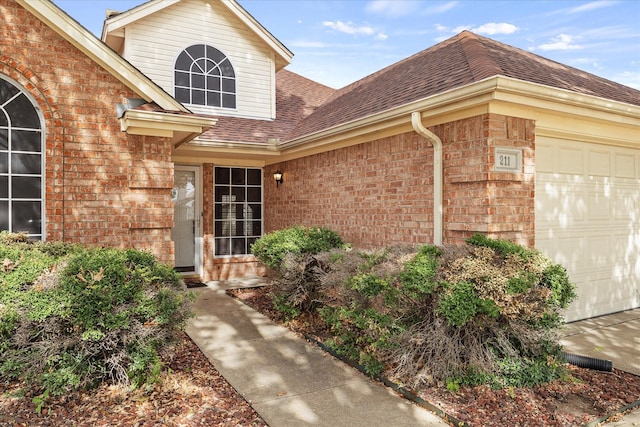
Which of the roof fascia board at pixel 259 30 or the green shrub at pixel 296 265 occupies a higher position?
the roof fascia board at pixel 259 30

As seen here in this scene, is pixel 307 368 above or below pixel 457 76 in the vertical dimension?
below

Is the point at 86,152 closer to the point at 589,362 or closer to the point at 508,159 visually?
the point at 508,159

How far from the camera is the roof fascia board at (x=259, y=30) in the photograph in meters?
10.1

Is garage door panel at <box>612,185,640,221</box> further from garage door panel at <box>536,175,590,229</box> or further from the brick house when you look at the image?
garage door panel at <box>536,175,590,229</box>

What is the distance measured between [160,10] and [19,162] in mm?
5325

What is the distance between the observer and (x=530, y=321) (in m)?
4.11

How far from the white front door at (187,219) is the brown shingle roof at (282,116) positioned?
125 cm

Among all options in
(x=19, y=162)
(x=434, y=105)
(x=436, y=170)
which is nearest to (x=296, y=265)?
(x=436, y=170)

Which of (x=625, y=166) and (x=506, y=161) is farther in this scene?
(x=625, y=166)

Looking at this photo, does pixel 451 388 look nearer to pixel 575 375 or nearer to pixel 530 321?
pixel 530 321

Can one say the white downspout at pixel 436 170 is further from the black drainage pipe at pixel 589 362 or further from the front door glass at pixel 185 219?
the front door glass at pixel 185 219

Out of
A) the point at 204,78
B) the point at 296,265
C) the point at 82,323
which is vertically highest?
the point at 204,78

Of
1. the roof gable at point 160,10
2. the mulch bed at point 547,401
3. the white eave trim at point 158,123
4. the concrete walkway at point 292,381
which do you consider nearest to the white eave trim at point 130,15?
the roof gable at point 160,10

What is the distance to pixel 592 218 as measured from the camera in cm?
642
